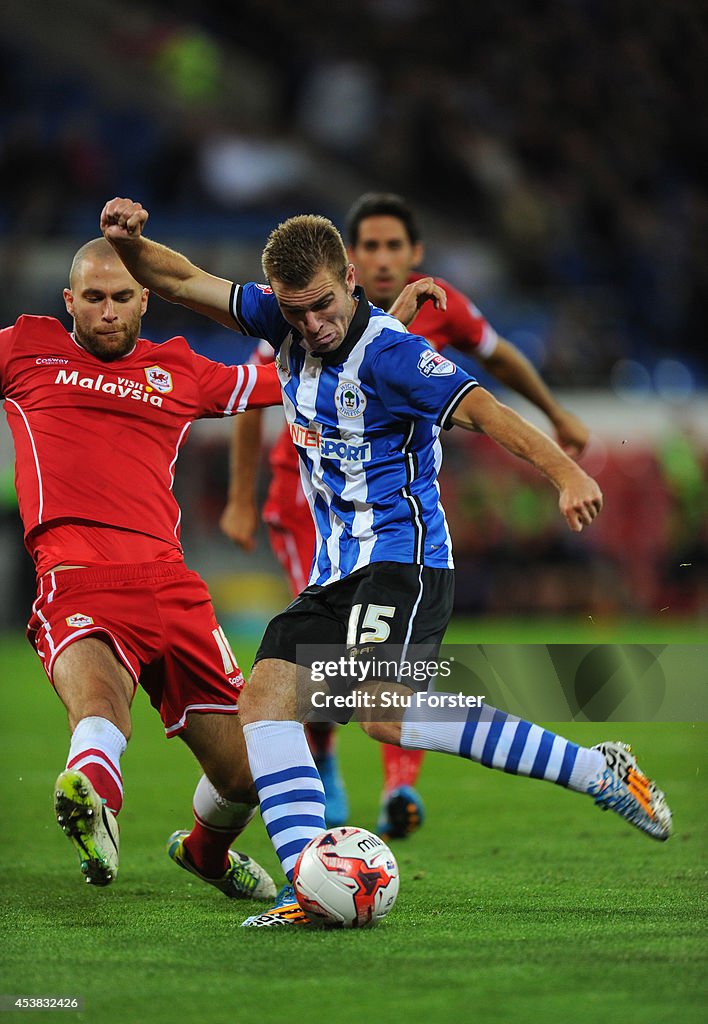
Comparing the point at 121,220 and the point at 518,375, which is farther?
the point at 518,375

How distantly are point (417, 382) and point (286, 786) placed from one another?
3.99 feet

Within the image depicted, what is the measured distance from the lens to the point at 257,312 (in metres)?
4.45

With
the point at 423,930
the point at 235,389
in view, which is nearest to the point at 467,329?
the point at 235,389

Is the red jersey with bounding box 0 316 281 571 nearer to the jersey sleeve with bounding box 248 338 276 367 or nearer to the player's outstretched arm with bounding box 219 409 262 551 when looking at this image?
the jersey sleeve with bounding box 248 338 276 367

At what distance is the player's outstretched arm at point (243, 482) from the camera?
620 cm

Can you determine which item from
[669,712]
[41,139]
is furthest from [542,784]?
[41,139]

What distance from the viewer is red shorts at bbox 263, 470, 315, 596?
21.1 feet

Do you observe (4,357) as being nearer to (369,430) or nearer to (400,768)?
(369,430)

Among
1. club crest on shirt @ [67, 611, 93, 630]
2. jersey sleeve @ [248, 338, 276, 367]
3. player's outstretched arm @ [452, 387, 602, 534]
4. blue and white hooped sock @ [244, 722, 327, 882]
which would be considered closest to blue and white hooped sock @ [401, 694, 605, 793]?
blue and white hooped sock @ [244, 722, 327, 882]

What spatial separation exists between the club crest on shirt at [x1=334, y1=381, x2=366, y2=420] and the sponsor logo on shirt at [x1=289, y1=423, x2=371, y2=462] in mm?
86

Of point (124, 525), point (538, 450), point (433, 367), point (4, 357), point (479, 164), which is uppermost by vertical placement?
point (479, 164)

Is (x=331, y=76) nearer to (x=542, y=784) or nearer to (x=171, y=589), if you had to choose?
(x=542, y=784)

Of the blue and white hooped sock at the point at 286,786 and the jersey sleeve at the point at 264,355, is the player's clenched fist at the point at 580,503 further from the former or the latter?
the jersey sleeve at the point at 264,355

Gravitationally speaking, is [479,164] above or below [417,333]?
above
